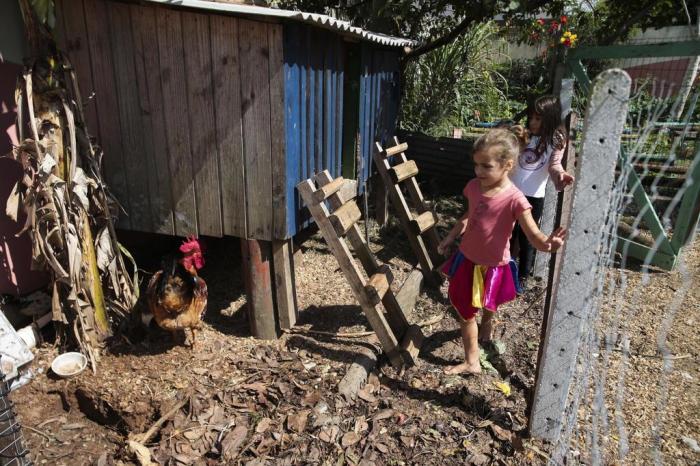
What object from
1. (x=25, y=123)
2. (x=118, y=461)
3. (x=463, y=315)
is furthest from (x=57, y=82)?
(x=463, y=315)

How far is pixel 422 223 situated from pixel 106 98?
9.13 feet

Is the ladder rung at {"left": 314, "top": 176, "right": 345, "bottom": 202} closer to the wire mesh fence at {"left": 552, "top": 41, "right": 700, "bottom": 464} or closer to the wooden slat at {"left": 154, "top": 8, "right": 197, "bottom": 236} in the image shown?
the wooden slat at {"left": 154, "top": 8, "right": 197, "bottom": 236}

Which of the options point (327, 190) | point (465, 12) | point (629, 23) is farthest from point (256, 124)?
point (629, 23)

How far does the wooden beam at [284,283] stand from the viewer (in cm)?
342

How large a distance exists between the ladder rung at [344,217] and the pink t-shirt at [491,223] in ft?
2.62

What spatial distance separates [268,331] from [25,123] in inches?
86.2

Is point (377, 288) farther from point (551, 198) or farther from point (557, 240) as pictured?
point (551, 198)

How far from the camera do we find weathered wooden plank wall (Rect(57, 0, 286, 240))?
116 inches

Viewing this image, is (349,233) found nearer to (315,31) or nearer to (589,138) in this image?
(315,31)

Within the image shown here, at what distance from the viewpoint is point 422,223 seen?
14.5 ft

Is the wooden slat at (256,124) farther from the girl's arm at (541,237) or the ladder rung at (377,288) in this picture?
the girl's arm at (541,237)

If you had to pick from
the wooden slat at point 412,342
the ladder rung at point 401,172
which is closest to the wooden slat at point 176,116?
the wooden slat at point 412,342

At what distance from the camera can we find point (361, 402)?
2877 mm

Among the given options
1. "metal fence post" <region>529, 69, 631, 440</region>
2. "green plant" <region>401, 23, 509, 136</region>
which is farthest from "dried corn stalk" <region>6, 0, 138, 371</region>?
"green plant" <region>401, 23, 509, 136</region>
